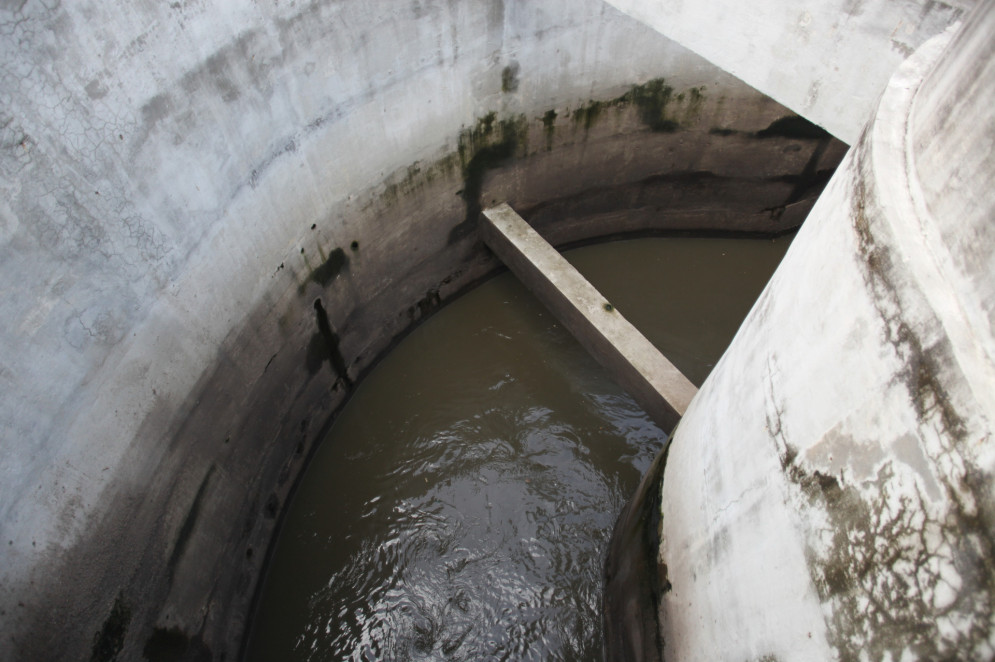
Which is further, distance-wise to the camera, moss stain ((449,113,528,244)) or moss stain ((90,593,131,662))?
moss stain ((449,113,528,244))

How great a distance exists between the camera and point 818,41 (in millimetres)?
3877

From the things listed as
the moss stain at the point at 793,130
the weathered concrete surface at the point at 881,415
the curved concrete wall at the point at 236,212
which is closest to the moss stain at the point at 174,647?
the curved concrete wall at the point at 236,212

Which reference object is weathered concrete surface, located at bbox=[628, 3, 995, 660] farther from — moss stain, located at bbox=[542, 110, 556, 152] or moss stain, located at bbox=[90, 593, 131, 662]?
moss stain, located at bbox=[542, 110, 556, 152]

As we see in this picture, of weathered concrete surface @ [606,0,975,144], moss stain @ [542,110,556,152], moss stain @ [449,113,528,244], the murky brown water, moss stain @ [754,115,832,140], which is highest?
moss stain @ [754,115,832,140]

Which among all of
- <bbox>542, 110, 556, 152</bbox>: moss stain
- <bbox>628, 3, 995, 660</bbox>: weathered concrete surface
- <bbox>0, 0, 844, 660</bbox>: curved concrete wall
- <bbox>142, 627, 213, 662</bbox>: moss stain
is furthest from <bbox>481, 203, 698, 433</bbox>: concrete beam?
<bbox>142, 627, 213, 662</bbox>: moss stain

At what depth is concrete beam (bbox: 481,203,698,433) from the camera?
4199mm

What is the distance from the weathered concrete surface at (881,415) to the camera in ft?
5.24

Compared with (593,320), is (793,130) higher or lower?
higher

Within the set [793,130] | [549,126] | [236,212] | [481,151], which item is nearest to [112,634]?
[236,212]

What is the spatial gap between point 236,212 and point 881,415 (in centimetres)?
339

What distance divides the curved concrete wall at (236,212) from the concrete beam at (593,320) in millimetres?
465

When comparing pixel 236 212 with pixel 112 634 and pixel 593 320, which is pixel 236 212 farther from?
pixel 593 320

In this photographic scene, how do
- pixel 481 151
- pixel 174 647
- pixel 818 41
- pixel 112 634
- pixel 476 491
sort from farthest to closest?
pixel 481 151, pixel 476 491, pixel 818 41, pixel 174 647, pixel 112 634

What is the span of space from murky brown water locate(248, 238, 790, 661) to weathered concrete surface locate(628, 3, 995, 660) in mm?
1627
